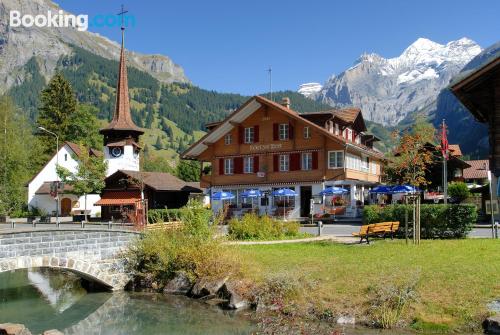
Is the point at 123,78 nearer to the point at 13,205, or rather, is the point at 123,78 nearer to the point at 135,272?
the point at 13,205

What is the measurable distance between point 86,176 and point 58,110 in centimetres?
3113

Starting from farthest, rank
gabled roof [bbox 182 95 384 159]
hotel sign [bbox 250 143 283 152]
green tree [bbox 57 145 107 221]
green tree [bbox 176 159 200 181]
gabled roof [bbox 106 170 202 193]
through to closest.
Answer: green tree [bbox 176 159 200 181], gabled roof [bbox 106 170 202 193], green tree [bbox 57 145 107 221], hotel sign [bbox 250 143 283 152], gabled roof [bbox 182 95 384 159]

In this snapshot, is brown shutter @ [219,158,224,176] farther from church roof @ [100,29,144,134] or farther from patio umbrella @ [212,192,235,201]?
church roof @ [100,29,144,134]

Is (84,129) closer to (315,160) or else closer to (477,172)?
(315,160)

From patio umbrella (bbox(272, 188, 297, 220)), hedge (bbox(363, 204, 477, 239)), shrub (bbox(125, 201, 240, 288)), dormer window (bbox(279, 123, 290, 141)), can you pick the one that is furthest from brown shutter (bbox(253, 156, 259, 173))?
shrub (bbox(125, 201, 240, 288))

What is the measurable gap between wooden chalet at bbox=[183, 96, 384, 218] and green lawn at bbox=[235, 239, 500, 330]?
21.5m

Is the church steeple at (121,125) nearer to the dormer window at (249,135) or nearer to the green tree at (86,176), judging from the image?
the green tree at (86,176)

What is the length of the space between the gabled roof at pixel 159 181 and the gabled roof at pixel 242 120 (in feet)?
9.82

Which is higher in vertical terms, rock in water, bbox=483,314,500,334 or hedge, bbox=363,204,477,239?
hedge, bbox=363,204,477,239

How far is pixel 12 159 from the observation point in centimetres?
5672

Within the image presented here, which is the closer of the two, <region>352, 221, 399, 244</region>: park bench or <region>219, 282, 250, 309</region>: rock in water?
<region>219, 282, 250, 309</region>: rock in water

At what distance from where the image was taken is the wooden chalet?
4303cm

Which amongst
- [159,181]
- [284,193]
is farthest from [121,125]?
[284,193]

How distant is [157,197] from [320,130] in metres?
16.2
